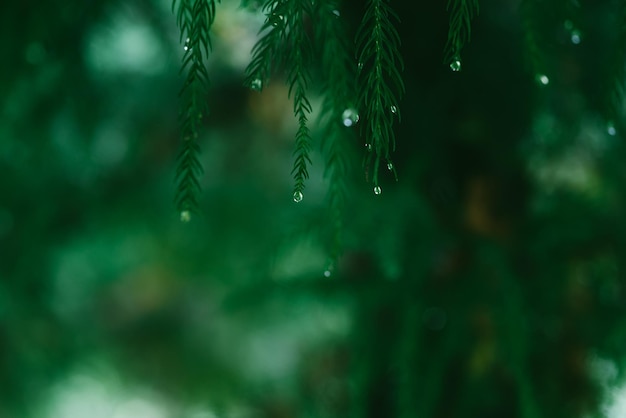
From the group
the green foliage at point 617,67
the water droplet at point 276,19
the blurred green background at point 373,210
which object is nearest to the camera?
the water droplet at point 276,19

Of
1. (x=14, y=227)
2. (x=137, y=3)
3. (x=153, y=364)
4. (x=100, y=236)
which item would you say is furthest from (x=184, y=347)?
(x=137, y=3)

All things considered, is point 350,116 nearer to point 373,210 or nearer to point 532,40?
point 532,40

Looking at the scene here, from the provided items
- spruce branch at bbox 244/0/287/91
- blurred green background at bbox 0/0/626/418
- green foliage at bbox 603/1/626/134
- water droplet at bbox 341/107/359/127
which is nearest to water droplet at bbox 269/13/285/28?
spruce branch at bbox 244/0/287/91

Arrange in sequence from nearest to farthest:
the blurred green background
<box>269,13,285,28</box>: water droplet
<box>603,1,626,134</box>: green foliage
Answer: <box>269,13,285,28</box>: water droplet
<box>603,1,626,134</box>: green foliage
the blurred green background

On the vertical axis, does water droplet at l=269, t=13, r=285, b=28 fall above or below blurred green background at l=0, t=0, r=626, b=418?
below

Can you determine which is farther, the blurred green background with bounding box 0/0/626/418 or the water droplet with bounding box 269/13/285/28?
the blurred green background with bounding box 0/0/626/418

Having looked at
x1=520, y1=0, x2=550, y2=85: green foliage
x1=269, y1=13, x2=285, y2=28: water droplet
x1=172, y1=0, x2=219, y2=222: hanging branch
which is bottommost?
x1=172, y1=0, x2=219, y2=222: hanging branch

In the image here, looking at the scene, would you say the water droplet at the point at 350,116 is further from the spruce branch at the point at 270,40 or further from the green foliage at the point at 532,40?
the green foliage at the point at 532,40

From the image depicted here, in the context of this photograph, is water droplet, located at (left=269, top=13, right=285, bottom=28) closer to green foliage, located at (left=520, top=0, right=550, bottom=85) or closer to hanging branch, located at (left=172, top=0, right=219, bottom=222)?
hanging branch, located at (left=172, top=0, right=219, bottom=222)

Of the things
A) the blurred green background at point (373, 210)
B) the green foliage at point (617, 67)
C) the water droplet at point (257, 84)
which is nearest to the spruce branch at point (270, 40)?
the water droplet at point (257, 84)
